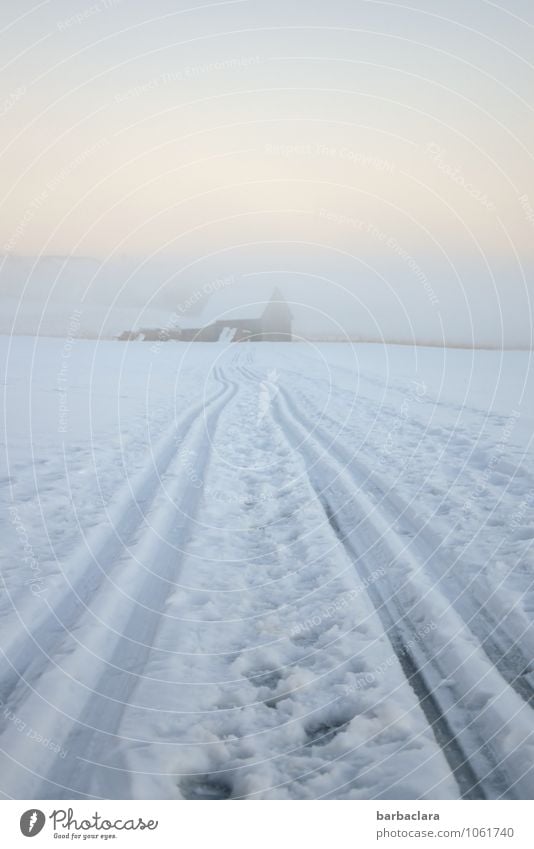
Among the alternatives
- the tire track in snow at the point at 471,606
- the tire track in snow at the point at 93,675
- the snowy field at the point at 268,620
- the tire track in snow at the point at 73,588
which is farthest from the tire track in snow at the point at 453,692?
the tire track in snow at the point at 73,588

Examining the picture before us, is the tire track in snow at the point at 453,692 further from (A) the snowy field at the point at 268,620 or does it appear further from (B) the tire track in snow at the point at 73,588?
(B) the tire track in snow at the point at 73,588

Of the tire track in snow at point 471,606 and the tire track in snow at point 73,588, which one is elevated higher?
the tire track in snow at point 471,606

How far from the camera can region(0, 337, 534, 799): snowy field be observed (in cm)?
277

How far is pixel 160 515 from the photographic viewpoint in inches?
237

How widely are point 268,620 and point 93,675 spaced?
1227 mm

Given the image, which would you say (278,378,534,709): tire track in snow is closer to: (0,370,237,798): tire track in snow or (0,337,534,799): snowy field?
(0,337,534,799): snowy field

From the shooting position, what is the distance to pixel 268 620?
3988 mm

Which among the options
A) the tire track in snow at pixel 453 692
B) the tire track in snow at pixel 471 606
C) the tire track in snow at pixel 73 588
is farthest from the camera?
the tire track in snow at pixel 73 588

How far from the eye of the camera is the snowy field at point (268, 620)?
2768 millimetres

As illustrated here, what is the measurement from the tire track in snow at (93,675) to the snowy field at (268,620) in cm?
1

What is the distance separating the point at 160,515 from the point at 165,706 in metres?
2.99

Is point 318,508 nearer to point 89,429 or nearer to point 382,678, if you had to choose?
point 382,678
